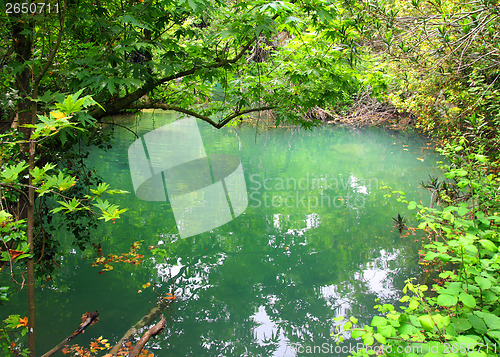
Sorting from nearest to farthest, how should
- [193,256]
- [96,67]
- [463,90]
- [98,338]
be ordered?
1. [96,67]
2. [98,338]
3. [463,90]
4. [193,256]

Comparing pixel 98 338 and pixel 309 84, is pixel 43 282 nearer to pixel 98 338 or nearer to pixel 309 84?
pixel 98 338

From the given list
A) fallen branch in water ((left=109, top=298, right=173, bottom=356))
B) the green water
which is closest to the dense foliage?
the green water

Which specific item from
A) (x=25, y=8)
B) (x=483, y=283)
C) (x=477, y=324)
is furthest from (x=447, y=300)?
(x=25, y=8)

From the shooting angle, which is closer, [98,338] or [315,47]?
[98,338]

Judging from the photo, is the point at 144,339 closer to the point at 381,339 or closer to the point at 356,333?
the point at 356,333

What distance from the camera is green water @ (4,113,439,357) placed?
3.20 metres

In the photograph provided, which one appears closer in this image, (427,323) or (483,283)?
(427,323)

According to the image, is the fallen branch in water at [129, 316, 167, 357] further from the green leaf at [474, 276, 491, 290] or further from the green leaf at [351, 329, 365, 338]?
the green leaf at [474, 276, 491, 290]

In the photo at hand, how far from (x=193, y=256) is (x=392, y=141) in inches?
451

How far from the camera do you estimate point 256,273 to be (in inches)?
Answer: 171

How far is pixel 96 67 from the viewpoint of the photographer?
2471mm

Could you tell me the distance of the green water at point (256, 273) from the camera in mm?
3201

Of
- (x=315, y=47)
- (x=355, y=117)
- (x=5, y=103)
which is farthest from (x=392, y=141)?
(x=5, y=103)

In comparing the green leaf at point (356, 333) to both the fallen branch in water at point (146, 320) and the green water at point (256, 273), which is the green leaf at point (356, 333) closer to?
the green water at point (256, 273)
